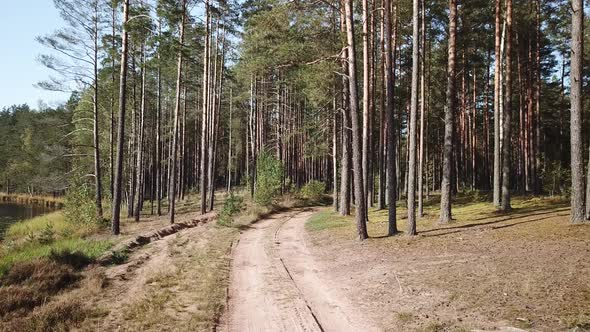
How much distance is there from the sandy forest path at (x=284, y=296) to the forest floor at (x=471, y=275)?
0.33 m

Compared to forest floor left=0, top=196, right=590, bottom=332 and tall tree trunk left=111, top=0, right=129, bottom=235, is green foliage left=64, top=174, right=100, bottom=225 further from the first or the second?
forest floor left=0, top=196, right=590, bottom=332

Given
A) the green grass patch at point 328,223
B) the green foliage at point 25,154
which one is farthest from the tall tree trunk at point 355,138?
the green foliage at point 25,154

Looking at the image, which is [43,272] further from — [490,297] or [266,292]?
[490,297]

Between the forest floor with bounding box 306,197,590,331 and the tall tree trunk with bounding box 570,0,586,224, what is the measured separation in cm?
69

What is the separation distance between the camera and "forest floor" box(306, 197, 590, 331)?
583 cm

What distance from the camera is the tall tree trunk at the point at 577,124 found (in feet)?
35.0

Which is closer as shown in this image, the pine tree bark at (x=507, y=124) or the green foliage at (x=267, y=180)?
the pine tree bark at (x=507, y=124)

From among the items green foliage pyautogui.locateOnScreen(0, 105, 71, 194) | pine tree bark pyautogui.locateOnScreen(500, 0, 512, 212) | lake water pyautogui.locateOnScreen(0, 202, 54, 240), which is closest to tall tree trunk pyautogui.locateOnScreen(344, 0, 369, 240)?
pine tree bark pyautogui.locateOnScreen(500, 0, 512, 212)

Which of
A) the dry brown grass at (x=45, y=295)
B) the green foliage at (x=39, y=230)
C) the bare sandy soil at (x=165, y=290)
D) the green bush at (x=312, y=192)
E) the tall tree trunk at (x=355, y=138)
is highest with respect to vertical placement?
the tall tree trunk at (x=355, y=138)

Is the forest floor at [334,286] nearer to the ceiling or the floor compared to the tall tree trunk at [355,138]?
nearer to the floor

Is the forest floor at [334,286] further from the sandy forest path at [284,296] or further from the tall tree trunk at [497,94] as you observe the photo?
the tall tree trunk at [497,94]

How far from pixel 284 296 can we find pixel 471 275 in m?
3.86

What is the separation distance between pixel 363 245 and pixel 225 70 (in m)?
21.7

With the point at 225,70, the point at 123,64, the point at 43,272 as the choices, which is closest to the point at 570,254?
the point at 43,272
